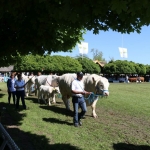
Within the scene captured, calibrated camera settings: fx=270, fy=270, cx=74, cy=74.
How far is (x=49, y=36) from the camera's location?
988 centimetres

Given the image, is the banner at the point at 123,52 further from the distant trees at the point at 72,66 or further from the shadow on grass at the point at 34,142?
the shadow on grass at the point at 34,142

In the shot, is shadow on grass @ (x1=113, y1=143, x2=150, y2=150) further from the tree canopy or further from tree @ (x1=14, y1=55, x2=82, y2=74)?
tree @ (x1=14, y1=55, x2=82, y2=74)

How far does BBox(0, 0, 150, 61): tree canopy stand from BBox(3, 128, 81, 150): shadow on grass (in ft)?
10.4

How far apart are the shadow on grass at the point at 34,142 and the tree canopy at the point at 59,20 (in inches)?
124

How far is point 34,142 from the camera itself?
7.79 m

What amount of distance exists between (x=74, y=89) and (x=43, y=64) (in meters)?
52.5

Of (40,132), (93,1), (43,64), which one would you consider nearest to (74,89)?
(40,132)

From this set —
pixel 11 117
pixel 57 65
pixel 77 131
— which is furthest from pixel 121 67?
pixel 77 131

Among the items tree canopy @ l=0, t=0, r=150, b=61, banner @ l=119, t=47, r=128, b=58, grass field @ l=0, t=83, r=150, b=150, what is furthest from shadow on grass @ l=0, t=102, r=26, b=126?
banner @ l=119, t=47, r=128, b=58

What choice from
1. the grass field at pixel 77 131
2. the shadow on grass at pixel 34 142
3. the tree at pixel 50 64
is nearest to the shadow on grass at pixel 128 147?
the grass field at pixel 77 131

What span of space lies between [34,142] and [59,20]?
11.7 ft

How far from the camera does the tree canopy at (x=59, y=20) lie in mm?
4555

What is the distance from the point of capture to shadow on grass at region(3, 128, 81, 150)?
24.1 ft

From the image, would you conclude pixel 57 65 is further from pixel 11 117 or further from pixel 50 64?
pixel 11 117
